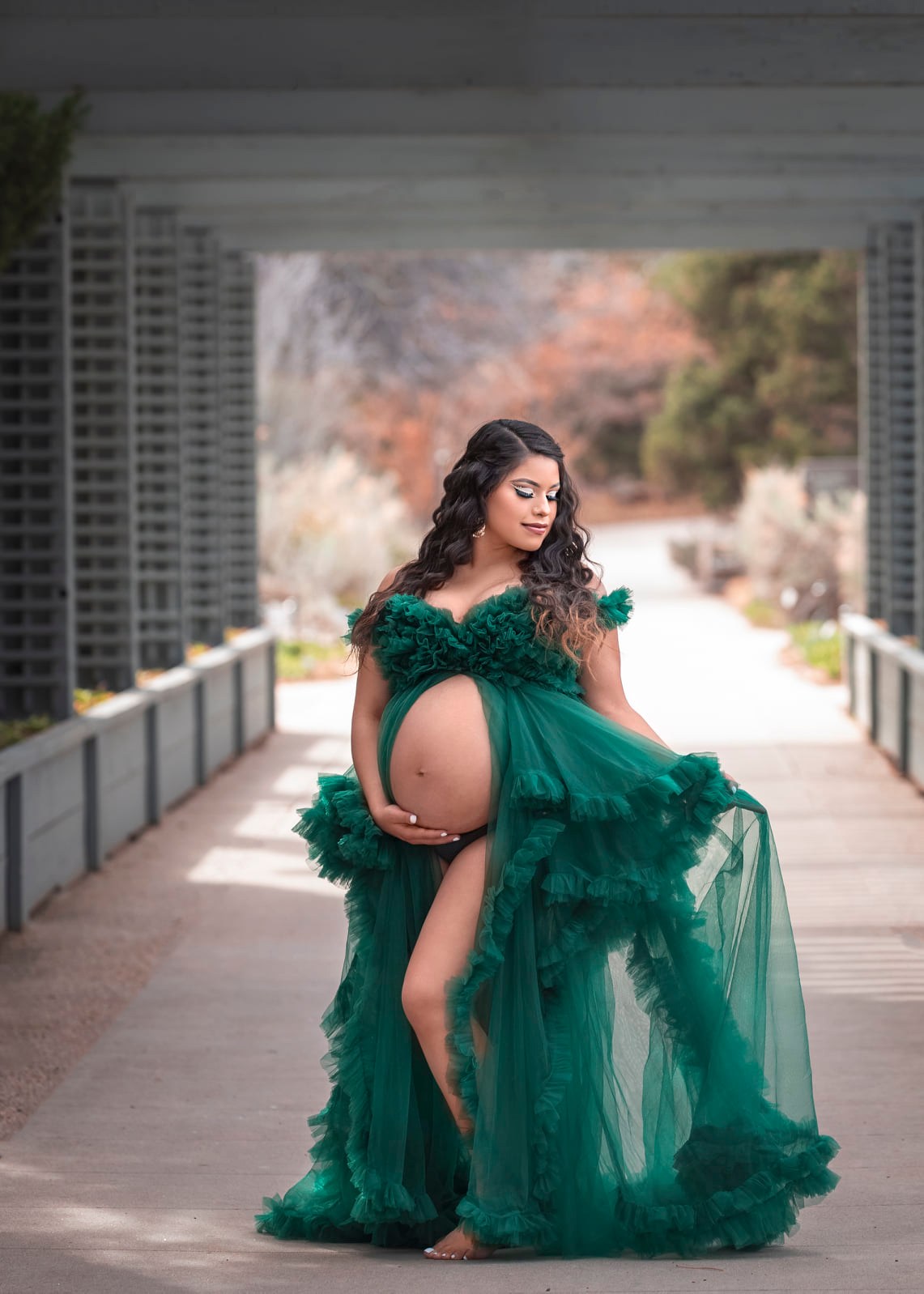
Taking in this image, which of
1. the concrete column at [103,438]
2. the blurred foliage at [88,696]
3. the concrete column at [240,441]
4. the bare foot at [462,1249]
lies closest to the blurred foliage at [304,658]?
the concrete column at [240,441]

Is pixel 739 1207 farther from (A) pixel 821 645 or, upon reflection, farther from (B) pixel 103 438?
(A) pixel 821 645

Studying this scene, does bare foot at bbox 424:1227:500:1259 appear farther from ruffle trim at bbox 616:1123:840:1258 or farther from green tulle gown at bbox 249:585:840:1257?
ruffle trim at bbox 616:1123:840:1258

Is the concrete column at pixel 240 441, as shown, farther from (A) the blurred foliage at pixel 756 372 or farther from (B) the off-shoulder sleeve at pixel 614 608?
(A) the blurred foliage at pixel 756 372

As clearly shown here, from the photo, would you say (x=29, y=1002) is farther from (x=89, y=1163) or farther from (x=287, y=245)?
(x=287, y=245)

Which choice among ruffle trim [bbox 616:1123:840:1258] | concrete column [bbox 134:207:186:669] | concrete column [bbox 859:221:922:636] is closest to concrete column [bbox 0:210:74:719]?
concrete column [bbox 134:207:186:669]

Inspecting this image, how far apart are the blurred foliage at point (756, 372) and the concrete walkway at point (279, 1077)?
16.8 meters

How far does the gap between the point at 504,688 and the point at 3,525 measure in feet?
16.2

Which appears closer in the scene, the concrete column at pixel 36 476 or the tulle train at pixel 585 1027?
the tulle train at pixel 585 1027

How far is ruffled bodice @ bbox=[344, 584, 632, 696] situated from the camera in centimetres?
361

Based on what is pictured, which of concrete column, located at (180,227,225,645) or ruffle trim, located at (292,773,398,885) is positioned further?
concrete column, located at (180,227,225,645)

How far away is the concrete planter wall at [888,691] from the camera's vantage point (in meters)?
10.3

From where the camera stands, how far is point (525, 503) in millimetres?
3693

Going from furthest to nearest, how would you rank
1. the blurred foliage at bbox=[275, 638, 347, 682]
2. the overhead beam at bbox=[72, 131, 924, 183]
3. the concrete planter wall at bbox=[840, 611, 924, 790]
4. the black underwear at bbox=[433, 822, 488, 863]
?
the blurred foliage at bbox=[275, 638, 347, 682]
the concrete planter wall at bbox=[840, 611, 924, 790]
the overhead beam at bbox=[72, 131, 924, 183]
the black underwear at bbox=[433, 822, 488, 863]

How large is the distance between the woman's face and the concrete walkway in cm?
145
